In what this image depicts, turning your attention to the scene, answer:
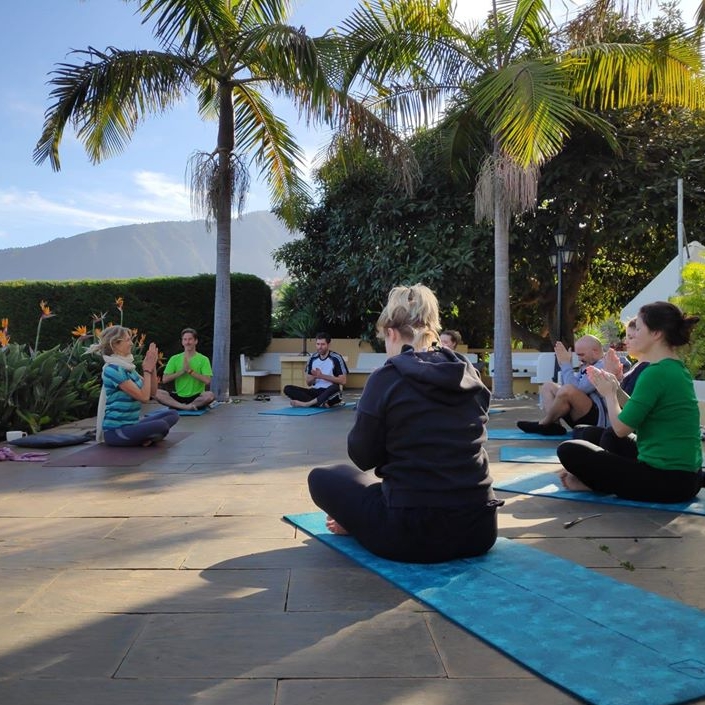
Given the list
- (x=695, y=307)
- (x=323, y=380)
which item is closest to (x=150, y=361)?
(x=323, y=380)

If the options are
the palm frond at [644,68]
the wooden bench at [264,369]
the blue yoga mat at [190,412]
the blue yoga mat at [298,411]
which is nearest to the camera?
the blue yoga mat at [190,412]

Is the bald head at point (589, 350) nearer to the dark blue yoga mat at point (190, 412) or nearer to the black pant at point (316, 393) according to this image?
the black pant at point (316, 393)

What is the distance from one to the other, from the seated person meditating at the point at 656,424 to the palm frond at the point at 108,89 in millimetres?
9562

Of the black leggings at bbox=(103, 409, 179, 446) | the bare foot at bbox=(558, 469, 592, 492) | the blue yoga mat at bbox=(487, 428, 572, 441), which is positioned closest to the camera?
the bare foot at bbox=(558, 469, 592, 492)

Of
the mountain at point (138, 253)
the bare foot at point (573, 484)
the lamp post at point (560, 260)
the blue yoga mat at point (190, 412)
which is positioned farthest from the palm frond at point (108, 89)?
the mountain at point (138, 253)

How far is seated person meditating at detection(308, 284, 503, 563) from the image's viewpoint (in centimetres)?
328

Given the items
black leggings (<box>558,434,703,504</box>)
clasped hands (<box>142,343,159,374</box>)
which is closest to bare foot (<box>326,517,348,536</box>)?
black leggings (<box>558,434,703,504</box>)

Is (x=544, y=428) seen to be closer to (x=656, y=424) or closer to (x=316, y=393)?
(x=656, y=424)

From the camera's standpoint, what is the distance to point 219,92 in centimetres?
1272

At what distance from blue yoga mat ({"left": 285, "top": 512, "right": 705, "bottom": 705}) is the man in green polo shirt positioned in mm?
7689

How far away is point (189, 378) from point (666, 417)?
824 centimetres

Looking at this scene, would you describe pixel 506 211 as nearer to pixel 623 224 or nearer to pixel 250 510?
pixel 623 224

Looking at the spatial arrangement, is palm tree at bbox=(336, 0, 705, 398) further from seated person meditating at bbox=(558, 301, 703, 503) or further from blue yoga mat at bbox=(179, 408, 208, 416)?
seated person meditating at bbox=(558, 301, 703, 503)

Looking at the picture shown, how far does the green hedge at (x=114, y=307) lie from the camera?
1606 centimetres
